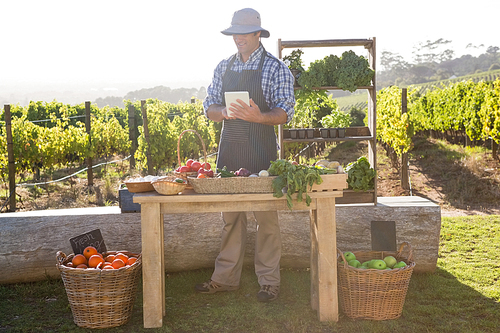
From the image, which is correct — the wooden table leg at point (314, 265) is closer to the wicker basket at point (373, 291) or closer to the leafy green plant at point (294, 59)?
the wicker basket at point (373, 291)

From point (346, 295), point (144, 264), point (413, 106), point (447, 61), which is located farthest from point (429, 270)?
point (447, 61)

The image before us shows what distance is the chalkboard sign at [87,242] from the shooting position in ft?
10.6

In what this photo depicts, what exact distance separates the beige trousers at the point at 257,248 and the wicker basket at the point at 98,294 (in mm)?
719

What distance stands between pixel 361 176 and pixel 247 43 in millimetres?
1907

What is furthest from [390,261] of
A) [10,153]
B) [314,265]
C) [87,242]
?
[10,153]

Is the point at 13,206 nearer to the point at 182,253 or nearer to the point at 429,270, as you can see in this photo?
the point at 182,253

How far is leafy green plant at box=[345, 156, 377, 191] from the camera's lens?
14.9 ft

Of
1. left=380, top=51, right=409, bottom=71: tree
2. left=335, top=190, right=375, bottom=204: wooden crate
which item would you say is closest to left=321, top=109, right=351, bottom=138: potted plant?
left=335, top=190, right=375, bottom=204: wooden crate

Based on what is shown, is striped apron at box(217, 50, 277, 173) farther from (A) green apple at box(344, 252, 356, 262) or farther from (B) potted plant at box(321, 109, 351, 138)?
(B) potted plant at box(321, 109, 351, 138)

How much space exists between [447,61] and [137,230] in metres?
119

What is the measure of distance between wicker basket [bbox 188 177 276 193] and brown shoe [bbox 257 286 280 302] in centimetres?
92

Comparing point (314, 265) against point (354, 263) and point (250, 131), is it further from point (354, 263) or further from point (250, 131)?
point (250, 131)

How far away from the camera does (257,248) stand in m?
3.54

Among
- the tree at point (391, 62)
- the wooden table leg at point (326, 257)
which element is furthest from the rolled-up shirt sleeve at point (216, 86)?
the tree at point (391, 62)
